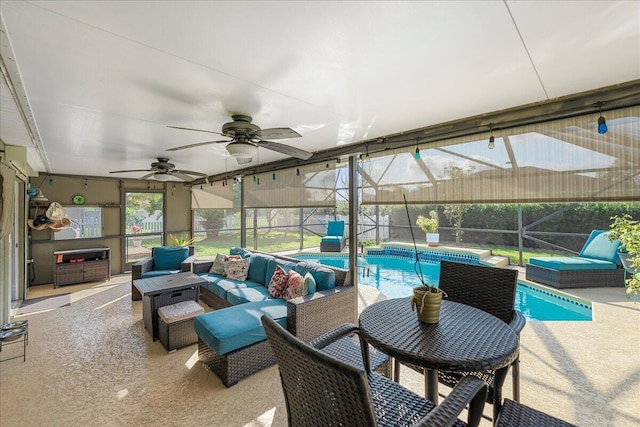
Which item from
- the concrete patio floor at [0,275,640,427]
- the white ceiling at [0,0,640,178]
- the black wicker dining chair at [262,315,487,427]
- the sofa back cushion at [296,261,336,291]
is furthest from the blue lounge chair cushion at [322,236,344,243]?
the black wicker dining chair at [262,315,487,427]

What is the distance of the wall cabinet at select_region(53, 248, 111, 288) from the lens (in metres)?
5.43

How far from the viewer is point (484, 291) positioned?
2.14 meters

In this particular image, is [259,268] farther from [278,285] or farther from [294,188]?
[294,188]

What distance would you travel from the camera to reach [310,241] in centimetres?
1091

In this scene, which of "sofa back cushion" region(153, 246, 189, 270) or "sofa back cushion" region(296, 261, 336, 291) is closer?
"sofa back cushion" region(296, 261, 336, 291)

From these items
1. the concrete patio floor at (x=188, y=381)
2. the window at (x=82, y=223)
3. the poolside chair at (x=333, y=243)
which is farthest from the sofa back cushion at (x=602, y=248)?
the window at (x=82, y=223)

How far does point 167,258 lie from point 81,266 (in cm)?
219

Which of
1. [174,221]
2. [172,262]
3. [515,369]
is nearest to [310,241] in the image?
[174,221]

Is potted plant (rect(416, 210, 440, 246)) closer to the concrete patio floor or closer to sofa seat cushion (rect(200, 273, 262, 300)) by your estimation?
the concrete patio floor

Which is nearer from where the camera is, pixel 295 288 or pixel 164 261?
pixel 295 288

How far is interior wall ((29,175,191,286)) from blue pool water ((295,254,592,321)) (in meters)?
3.77

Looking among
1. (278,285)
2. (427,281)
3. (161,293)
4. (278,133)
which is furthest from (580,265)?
(161,293)

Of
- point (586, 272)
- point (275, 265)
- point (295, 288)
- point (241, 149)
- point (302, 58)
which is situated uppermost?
point (302, 58)

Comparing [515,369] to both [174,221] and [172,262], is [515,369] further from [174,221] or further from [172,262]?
[174,221]
